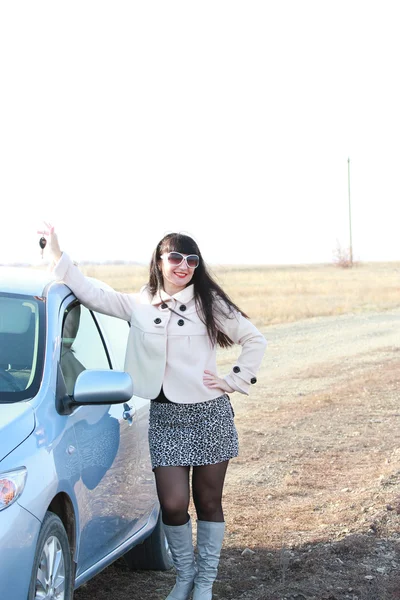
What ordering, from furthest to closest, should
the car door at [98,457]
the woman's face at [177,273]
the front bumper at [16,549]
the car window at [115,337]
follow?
1. the car window at [115,337]
2. the woman's face at [177,273]
3. the car door at [98,457]
4. the front bumper at [16,549]

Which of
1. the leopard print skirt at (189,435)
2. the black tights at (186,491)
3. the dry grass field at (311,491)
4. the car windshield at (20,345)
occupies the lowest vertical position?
the dry grass field at (311,491)

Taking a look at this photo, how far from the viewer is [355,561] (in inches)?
217

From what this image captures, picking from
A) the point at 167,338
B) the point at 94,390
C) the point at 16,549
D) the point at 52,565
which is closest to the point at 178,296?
the point at 167,338

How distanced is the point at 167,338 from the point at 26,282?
0.69 m

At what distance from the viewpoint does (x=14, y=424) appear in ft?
11.4

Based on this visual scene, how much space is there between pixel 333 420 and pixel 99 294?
20.7 ft

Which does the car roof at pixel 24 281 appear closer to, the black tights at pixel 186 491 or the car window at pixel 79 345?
the car window at pixel 79 345

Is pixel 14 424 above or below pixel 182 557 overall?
above

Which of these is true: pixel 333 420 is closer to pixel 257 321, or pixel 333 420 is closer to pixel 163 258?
pixel 163 258

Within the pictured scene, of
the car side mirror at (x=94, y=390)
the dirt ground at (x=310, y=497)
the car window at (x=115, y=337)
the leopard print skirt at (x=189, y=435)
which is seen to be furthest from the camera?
the dirt ground at (x=310, y=497)

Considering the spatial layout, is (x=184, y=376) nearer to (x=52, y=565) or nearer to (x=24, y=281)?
(x=24, y=281)

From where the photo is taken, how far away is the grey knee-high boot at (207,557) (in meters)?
4.65

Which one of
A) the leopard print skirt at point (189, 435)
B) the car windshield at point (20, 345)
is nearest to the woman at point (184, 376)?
the leopard print skirt at point (189, 435)

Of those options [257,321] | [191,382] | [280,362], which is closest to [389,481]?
[191,382]
